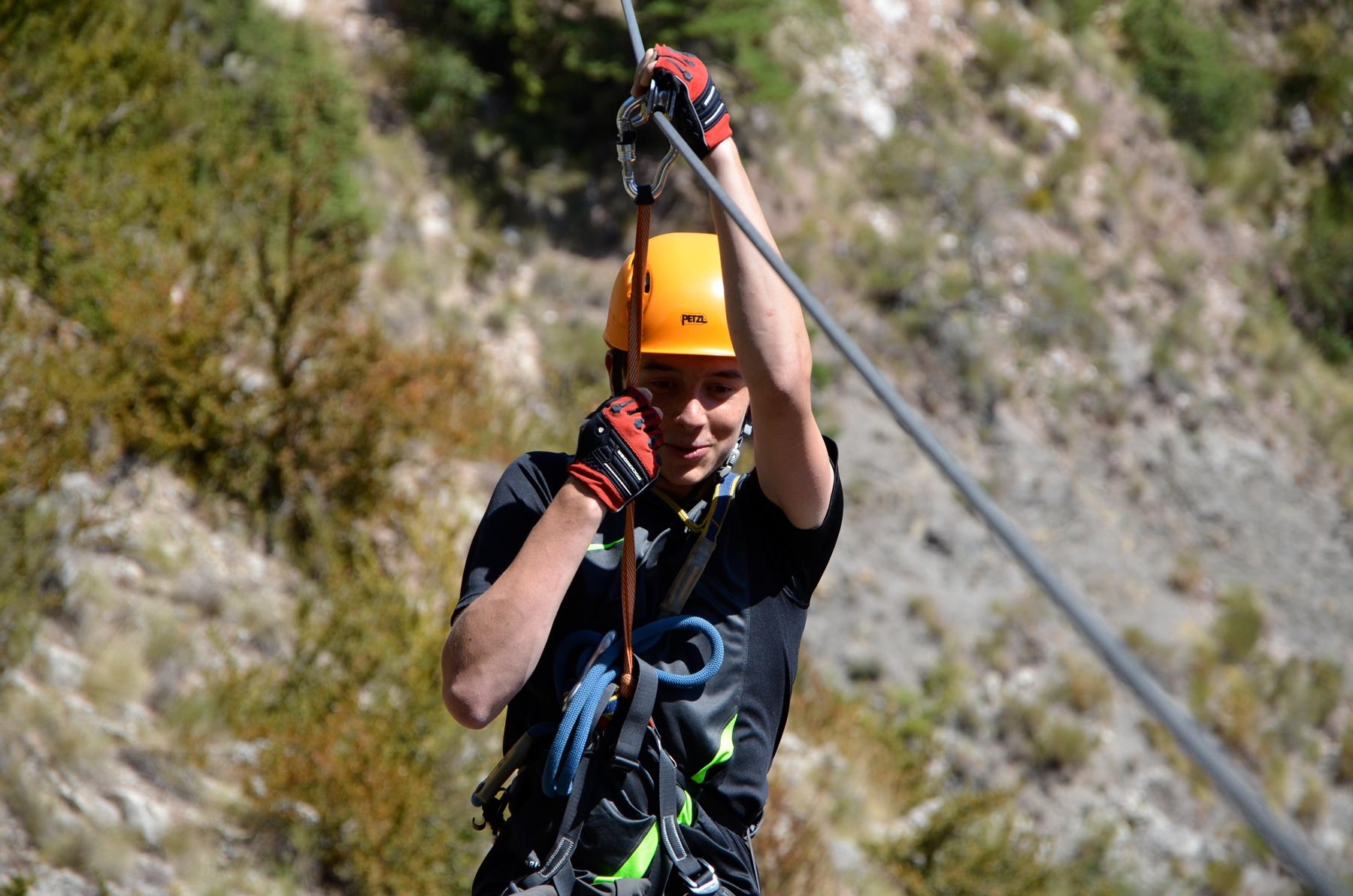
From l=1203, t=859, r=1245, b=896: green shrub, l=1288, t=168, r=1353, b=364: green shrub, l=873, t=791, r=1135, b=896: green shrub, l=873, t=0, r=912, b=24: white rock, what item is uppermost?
l=873, t=0, r=912, b=24: white rock

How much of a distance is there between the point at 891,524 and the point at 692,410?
339 inches

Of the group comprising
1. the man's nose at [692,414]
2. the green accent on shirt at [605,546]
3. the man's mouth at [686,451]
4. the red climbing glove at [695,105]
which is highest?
the red climbing glove at [695,105]

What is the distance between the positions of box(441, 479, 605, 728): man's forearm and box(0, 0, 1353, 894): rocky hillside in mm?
2495

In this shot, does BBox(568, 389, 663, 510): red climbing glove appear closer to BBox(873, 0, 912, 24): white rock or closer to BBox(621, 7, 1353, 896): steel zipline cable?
BBox(621, 7, 1353, 896): steel zipline cable

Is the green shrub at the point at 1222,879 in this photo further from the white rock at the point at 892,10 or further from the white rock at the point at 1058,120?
the white rock at the point at 892,10

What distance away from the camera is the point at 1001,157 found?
13547 millimetres

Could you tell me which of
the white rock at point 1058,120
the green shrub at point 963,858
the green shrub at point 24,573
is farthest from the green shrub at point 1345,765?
the green shrub at point 24,573

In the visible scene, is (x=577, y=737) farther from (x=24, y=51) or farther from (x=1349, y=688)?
(x=1349, y=688)

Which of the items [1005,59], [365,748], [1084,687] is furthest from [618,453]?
[1005,59]

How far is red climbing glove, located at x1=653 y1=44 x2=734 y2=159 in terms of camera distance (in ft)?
6.15

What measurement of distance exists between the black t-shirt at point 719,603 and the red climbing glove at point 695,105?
1.97 feet

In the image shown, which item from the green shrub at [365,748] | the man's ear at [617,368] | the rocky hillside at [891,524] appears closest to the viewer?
the man's ear at [617,368]

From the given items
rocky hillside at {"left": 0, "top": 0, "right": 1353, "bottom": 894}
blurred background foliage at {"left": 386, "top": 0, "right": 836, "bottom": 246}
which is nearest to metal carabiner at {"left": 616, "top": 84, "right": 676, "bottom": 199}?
rocky hillside at {"left": 0, "top": 0, "right": 1353, "bottom": 894}

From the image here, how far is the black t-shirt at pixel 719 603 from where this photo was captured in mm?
1887
